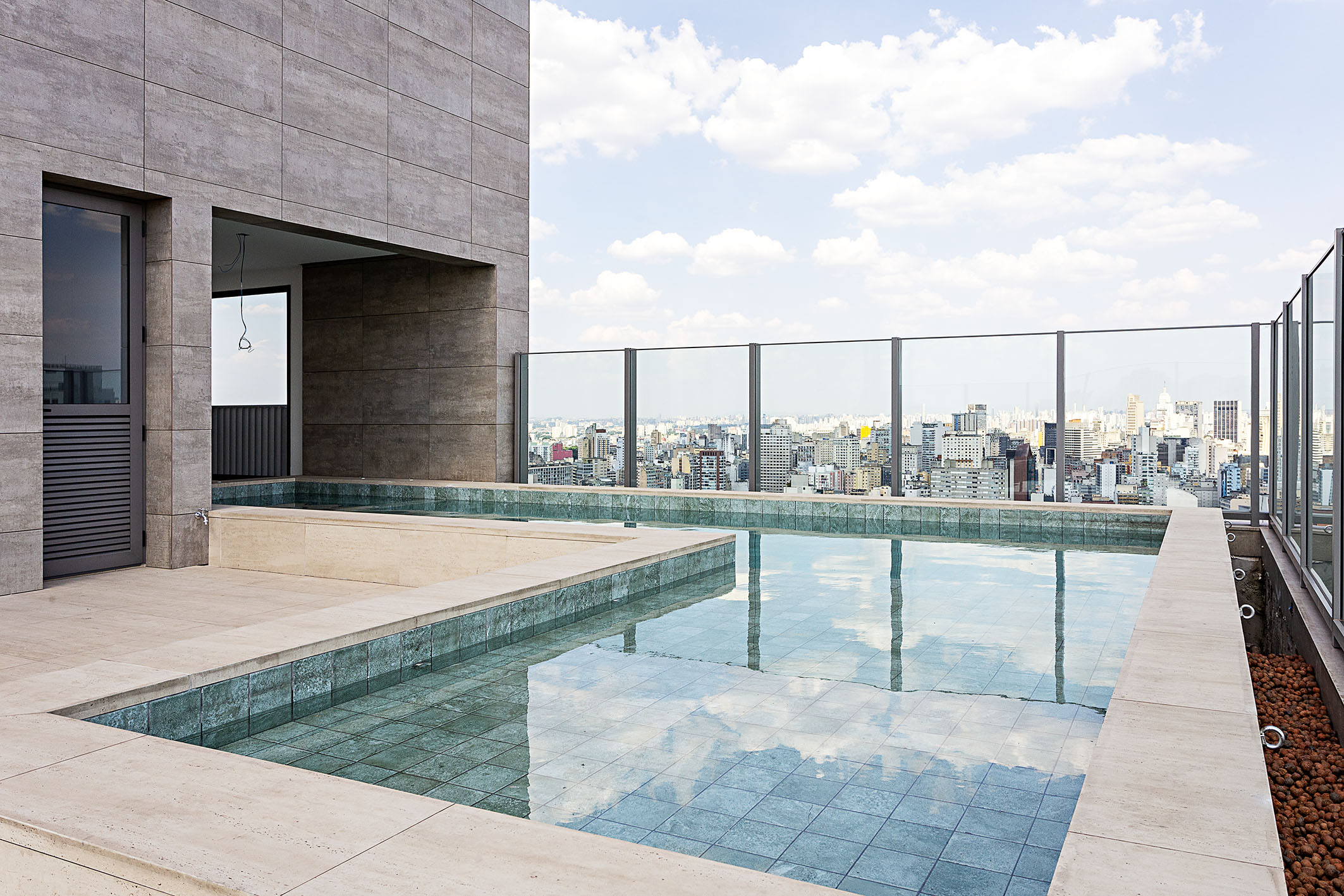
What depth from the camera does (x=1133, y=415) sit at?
32.2 feet

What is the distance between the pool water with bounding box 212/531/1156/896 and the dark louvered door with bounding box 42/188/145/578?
4710 mm

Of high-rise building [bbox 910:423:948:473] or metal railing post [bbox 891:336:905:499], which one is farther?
metal railing post [bbox 891:336:905:499]

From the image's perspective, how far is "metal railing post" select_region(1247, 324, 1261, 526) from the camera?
8867 millimetres

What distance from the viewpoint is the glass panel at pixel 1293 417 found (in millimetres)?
6016

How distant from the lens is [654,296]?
1111 inches

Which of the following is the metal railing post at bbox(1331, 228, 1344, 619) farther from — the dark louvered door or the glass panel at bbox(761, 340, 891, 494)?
the dark louvered door

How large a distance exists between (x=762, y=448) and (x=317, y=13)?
657 cm

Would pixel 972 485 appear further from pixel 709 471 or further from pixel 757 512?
pixel 709 471

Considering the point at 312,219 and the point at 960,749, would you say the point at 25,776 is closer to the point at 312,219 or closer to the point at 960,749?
the point at 960,749

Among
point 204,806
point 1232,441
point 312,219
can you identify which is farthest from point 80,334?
point 1232,441

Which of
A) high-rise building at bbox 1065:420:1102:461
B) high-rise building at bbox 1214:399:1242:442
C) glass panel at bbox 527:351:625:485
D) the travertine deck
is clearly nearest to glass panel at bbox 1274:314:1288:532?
high-rise building at bbox 1214:399:1242:442

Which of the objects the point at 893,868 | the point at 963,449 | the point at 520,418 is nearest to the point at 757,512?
the point at 963,449

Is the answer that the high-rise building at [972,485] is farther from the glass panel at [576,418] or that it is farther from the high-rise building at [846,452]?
the glass panel at [576,418]

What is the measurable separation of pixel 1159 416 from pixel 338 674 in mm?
8762
